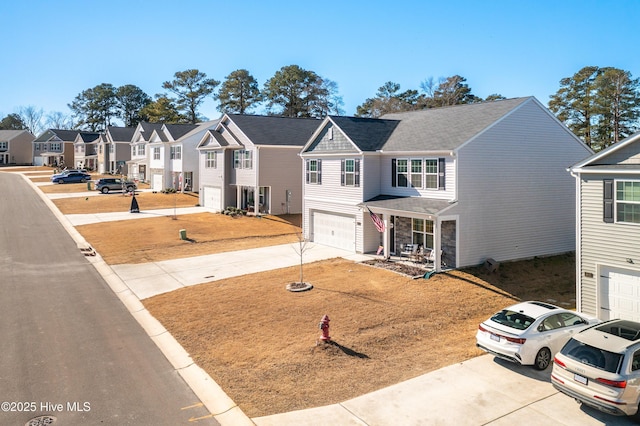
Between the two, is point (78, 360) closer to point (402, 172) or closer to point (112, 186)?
point (402, 172)

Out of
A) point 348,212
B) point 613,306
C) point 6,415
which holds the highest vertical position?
point 348,212

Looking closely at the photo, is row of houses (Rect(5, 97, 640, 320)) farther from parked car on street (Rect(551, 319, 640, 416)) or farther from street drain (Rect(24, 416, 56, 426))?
street drain (Rect(24, 416, 56, 426))

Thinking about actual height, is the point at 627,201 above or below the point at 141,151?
below

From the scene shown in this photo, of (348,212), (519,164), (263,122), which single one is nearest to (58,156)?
(263,122)

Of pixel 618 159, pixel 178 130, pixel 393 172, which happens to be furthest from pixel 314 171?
pixel 178 130

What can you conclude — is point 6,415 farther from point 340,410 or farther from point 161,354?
point 340,410

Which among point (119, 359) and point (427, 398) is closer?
point (427, 398)

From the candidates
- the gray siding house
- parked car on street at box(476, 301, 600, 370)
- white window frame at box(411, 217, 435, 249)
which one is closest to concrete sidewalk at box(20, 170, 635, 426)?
parked car on street at box(476, 301, 600, 370)
